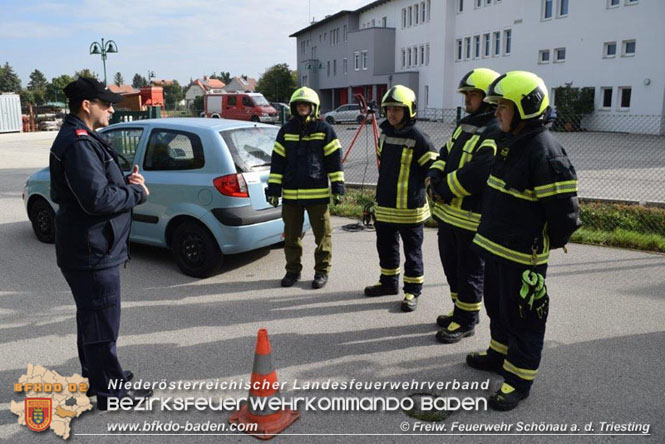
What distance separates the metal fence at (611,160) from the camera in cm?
1012

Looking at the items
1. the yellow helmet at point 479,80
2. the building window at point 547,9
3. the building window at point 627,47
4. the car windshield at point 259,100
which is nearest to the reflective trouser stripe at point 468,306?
the yellow helmet at point 479,80

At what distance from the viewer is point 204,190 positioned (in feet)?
19.3

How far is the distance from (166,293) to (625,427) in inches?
163

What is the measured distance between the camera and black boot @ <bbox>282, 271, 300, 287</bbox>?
5.86 m

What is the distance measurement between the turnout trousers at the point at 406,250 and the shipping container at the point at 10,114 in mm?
35357

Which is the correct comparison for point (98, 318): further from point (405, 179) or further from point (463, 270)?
point (405, 179)

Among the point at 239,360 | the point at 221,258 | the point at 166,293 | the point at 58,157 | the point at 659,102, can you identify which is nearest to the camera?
the point at 58,157

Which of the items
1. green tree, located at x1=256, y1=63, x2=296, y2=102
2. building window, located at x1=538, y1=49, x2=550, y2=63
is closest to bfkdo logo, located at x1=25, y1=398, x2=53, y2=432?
building window, located at x1=538, y1=49, x2=550, y2=63

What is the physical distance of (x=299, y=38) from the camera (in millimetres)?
Result: 68375

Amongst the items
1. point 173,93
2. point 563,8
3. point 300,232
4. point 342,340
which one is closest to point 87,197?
point 342,340

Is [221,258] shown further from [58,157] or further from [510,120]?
[510,120]

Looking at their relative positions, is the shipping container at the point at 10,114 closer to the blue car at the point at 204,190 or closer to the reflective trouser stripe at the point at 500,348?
the blue car at the point at 204,190

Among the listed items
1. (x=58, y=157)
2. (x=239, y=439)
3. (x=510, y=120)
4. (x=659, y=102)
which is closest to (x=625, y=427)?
(x=510, y=120)

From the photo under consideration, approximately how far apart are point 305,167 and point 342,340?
188 cm
